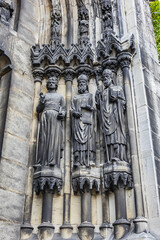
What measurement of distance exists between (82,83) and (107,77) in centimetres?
57

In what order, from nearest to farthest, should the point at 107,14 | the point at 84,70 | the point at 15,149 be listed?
the point at 15,149
the point at 84,70
the point at 107,14

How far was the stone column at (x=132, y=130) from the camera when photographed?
200 inches

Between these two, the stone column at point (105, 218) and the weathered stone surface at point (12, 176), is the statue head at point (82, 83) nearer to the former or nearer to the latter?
the weathered stone surface at point (12, 176)

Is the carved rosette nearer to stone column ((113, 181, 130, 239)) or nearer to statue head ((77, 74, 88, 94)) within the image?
stone column ((113, 181, 130, 239))

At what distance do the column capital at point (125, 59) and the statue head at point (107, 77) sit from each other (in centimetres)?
31

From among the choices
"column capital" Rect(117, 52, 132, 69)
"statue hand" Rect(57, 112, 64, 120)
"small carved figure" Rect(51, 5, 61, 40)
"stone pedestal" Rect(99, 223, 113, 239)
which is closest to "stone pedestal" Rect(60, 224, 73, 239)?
"stone pedestal" Rect(99, 223, 113, 239)

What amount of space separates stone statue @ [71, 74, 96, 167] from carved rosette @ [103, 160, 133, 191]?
424 mm

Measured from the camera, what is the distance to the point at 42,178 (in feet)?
17.9

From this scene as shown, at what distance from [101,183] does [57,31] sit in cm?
408

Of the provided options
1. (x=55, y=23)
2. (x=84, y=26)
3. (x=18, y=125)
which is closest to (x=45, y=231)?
(x=18, y=125)

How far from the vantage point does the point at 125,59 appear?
6465mm

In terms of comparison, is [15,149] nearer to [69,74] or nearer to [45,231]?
[45,231]

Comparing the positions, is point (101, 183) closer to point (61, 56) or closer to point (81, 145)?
point (81, 145)

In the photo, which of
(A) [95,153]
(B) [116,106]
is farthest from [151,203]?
(B) [116,106]
